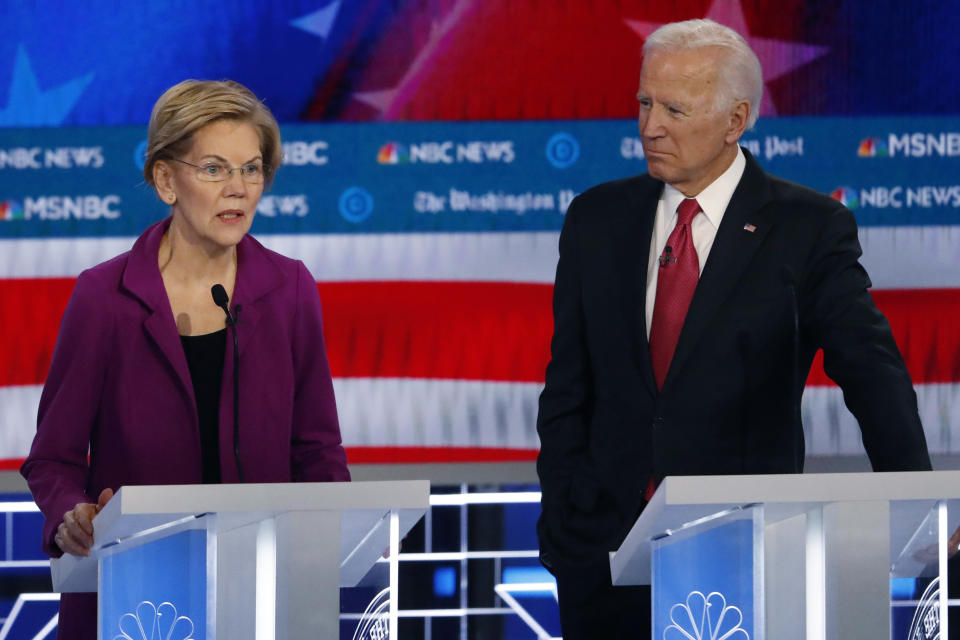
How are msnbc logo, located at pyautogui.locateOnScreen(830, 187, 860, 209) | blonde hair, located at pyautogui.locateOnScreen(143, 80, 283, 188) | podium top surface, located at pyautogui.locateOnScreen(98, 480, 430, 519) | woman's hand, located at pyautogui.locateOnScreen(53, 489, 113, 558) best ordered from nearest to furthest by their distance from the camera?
podium top surface, located at pyautogui.locateOnScreen(98, 480, 430, 519) < woman's hand, located at pyautogui.locateOnScreen(53, 489, 113, 558) < blonde hair, located at pyautogui.locateOnScreen(143, 80, 283, 188) < msnbc logo, located at pyautogui.locateOnScreen(830, 187, 860, 209)

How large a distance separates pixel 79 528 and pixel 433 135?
208 centimetres

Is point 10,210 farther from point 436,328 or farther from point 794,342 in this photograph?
point 794,342

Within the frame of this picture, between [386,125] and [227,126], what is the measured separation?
145 cm

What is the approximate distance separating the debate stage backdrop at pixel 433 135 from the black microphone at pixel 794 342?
4.51 feet

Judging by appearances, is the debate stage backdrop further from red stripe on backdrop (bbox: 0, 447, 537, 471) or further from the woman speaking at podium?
the woman speaking at podium

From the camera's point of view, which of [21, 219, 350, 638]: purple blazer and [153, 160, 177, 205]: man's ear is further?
[153, 160, 177, 205]: man's ear

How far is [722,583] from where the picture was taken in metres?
1.62

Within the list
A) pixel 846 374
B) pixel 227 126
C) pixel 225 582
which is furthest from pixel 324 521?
pixel 846 374

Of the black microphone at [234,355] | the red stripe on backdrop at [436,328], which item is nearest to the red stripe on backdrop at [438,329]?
the red stripe on backdrop at [436,328]

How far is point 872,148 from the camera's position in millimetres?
3809

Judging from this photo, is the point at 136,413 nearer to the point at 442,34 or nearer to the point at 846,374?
the point at 846,374

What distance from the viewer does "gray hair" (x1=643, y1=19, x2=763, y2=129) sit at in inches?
101

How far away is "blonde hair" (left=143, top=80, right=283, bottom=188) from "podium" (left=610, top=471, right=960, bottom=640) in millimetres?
1092

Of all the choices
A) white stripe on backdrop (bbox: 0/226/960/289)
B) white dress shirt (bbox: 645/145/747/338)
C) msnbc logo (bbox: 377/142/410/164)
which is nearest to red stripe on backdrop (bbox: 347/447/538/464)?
white stripe on backdrop (bbox: 0/226/960/289)
